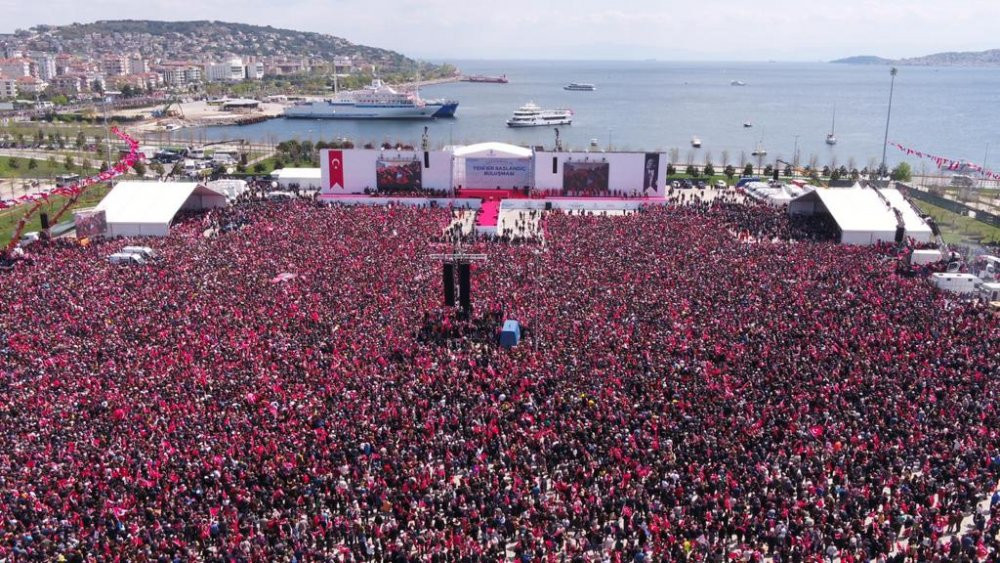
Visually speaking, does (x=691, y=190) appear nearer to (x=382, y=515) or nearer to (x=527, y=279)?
(x=527, y=279)

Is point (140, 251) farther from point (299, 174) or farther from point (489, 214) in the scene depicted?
point (299, 174)

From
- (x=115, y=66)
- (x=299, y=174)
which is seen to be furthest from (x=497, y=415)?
(x=115, y=66)

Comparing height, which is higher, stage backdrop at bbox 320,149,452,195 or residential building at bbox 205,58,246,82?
residential building at bbox 205,58,246,82

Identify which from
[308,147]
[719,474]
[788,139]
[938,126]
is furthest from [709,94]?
[719,474]

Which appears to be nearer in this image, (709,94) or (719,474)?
(719,474)

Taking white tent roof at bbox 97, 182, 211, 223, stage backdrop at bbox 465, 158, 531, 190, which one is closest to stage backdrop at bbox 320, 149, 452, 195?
stage backdrop at bbox 465, 158, 531, 190

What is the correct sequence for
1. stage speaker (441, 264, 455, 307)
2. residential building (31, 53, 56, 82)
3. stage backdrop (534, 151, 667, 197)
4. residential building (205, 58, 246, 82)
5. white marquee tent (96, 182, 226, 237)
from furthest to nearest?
residential building (205, 58, 246, 82) < residential building (31, 53, 56, 82) < stage backdrop (534, 151, 667, 197) < white marquee tent (96, 182, 226, 237) < stage speaker (441, 264, 455, 307)

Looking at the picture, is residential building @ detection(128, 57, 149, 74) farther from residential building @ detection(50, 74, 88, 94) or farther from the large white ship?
the large white ship
